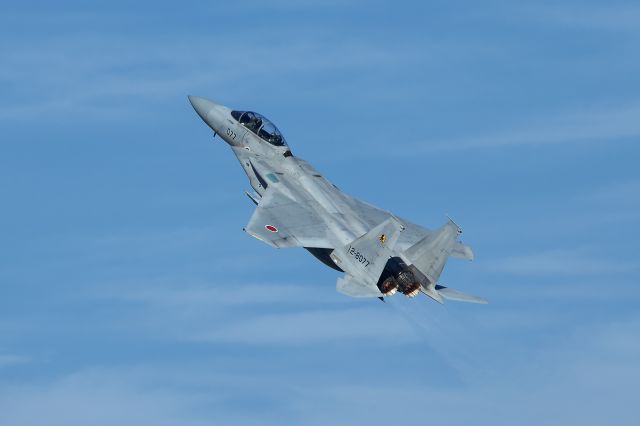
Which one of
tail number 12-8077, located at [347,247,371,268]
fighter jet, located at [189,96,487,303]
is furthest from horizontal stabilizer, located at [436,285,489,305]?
tail number 12-8077, located at [347,247,371,268]

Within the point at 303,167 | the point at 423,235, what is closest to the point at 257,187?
the point at 303,167

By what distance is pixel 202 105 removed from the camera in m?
76.0

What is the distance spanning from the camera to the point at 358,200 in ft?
235

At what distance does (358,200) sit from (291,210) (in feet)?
13.4

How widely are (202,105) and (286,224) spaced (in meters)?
11.0

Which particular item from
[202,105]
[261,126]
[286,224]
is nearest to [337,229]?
[286,224]

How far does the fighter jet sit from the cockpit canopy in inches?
1.7

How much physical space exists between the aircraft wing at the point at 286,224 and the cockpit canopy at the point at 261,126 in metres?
4.57

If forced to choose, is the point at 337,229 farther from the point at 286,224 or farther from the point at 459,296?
the point at 459,296

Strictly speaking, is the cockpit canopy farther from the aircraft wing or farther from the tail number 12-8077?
the tail number 12-8077

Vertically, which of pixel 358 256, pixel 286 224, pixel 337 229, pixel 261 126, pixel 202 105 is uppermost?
pixel 202 105

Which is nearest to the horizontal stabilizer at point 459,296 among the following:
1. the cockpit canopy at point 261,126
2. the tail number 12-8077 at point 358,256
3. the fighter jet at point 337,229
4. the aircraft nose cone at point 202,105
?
the fighter jet at point 337,229

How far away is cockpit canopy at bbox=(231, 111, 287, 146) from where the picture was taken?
241 ft

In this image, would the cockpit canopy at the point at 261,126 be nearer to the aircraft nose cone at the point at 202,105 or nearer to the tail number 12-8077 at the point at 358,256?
the aircraft nose cone at the point at 202,105
